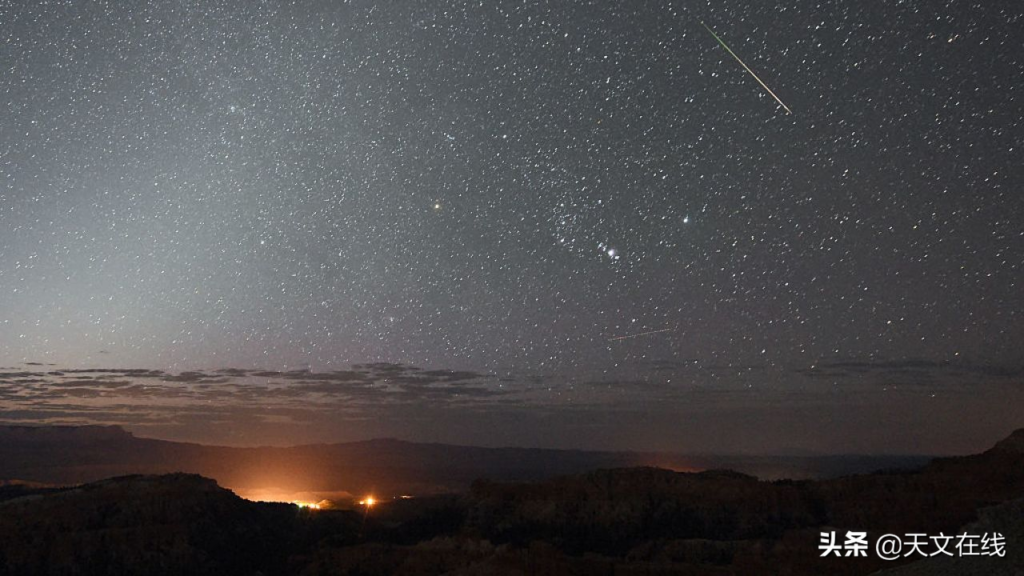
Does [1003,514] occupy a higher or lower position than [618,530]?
higher

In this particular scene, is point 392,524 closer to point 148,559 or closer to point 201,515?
point 201,515

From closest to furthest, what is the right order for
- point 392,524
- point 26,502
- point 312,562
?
point 312,562 < point 26,502 < point 392,524

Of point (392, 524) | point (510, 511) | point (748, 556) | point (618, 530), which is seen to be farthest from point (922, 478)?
point (392, 524)

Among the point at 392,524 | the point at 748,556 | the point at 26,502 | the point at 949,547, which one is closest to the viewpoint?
the point at 949,547

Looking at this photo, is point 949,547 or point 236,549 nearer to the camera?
point 949,547

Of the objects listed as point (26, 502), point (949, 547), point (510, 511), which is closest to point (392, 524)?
point (510, 511)

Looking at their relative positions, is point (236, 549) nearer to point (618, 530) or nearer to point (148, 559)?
point (148, 559)

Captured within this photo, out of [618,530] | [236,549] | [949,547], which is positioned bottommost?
[236,549]
